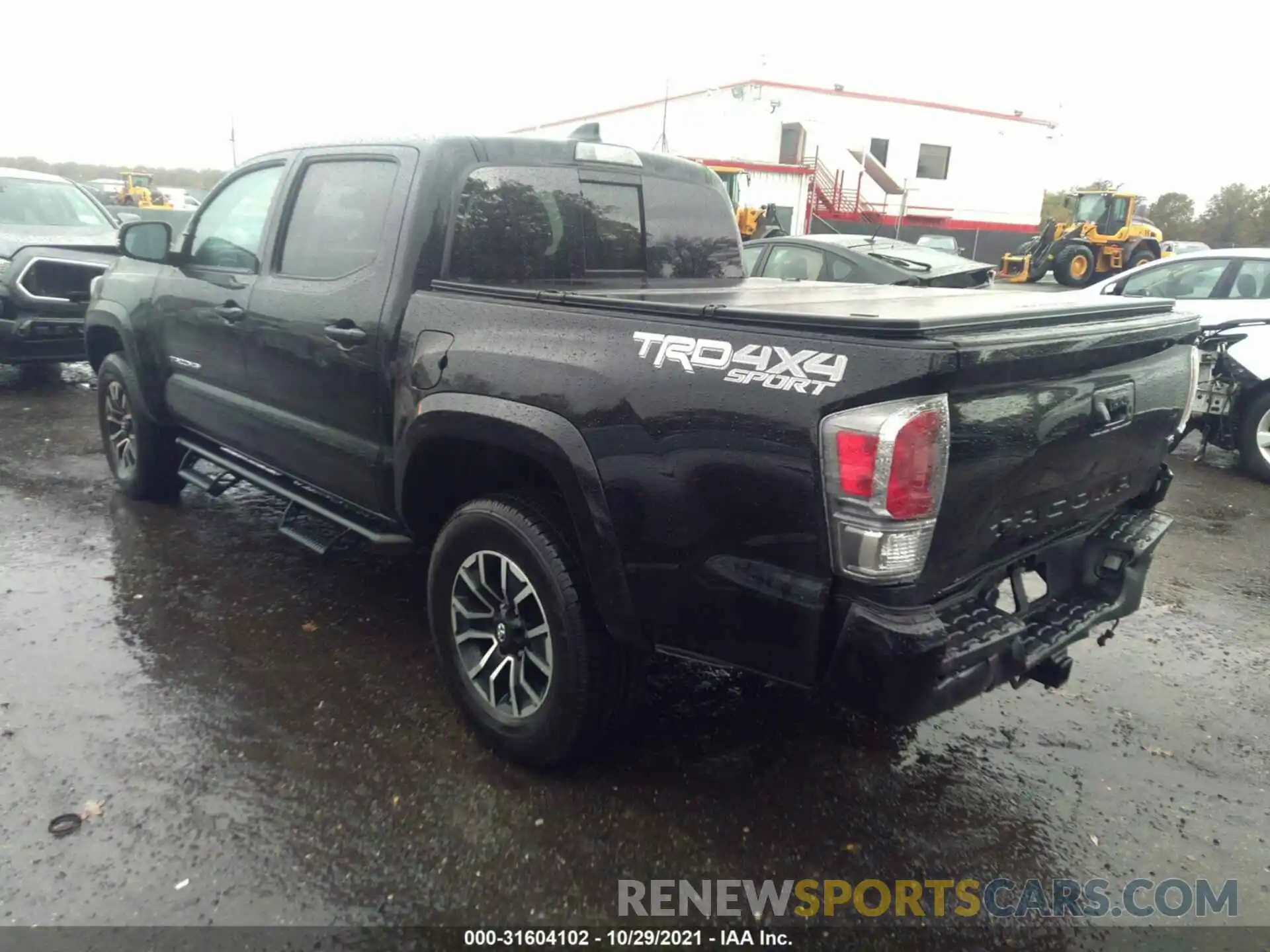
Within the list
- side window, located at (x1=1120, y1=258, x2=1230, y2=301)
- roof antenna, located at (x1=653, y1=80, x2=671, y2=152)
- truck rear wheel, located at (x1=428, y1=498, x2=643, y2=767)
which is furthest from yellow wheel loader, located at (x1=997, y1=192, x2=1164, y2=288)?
truck rear wheel, located at (x1=428, y1=498, x2=643, y2=767)

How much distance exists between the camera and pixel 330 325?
3348 mm

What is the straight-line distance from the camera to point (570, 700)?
2.64 meters

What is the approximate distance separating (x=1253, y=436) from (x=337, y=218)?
6699 millimetres

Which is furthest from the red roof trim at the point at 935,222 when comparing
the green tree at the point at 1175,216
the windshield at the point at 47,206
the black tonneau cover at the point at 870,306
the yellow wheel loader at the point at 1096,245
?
the black tonneau cover at the point at 870,306

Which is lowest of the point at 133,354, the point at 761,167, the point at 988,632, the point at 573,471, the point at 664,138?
the point at 988,632

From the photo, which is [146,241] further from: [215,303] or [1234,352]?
[1234,352]

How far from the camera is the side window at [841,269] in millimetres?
8836

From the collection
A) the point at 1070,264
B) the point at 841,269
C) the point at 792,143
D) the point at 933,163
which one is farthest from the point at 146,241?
the point at 933,163

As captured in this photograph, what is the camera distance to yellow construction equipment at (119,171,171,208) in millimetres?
32438

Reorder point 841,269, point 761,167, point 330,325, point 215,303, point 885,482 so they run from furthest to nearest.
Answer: point 761,167
point 841,269
point 215,303
point 330,325
point 885,482

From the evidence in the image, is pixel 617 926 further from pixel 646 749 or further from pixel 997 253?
pixel 997 253

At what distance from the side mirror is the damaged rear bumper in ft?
13.3

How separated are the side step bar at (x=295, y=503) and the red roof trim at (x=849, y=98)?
2576cm

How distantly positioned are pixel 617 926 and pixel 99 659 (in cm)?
249
